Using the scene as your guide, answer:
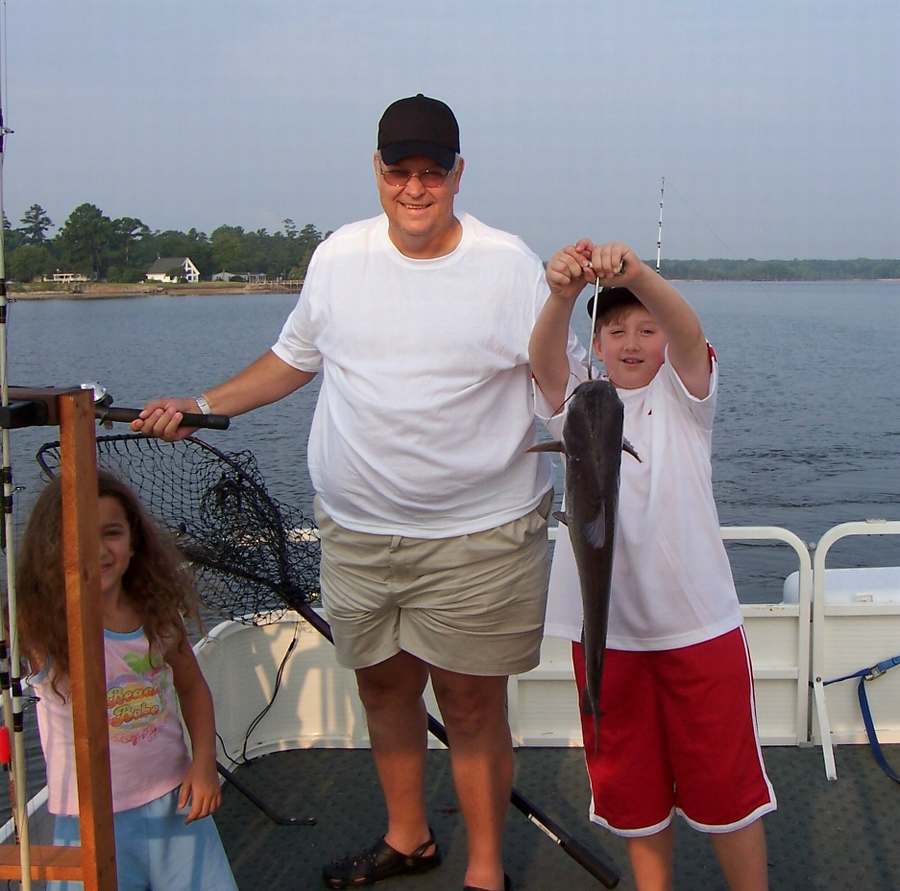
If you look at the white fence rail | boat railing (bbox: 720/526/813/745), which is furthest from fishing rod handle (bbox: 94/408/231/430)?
boat railing (bbox: 720/526/813/745)

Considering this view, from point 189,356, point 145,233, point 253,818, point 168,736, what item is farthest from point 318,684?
point 145,233

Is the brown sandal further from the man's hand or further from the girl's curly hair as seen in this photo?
the man's hand

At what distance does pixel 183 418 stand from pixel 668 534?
128 cm

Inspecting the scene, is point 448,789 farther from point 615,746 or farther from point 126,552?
point 126,552

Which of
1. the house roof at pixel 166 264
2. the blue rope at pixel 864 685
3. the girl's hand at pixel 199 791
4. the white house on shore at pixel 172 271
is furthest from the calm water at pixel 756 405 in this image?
the house roof at pixel 166 264

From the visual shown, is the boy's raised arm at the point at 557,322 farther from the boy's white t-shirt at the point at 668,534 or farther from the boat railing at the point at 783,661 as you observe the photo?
the boat railing at the point at 783,661

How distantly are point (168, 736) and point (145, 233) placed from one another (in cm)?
10210

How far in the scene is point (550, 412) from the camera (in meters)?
2.90

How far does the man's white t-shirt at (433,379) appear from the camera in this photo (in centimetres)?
298

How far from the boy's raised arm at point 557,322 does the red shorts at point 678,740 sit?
0.74 m

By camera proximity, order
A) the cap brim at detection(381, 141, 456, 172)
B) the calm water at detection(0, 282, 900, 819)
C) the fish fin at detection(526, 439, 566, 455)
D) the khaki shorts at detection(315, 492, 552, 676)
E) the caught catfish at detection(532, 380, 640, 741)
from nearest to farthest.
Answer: the caught catfish at detection(532, 380, 640, 741) < the fish fin at detection(526, 439, 566, 455) < the cap brim at detection(381, 141, 456, 172) < the khaki shorts at detection(315, 492, 552, 676) < the calm water at detection(0, 282, 900, 819)

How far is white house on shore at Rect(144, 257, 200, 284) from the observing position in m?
94.8

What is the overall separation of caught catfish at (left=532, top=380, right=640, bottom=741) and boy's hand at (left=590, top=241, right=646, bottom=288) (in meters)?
0.29

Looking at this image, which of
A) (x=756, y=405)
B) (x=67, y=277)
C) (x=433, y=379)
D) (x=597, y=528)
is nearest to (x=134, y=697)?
(x=433, y=379)
